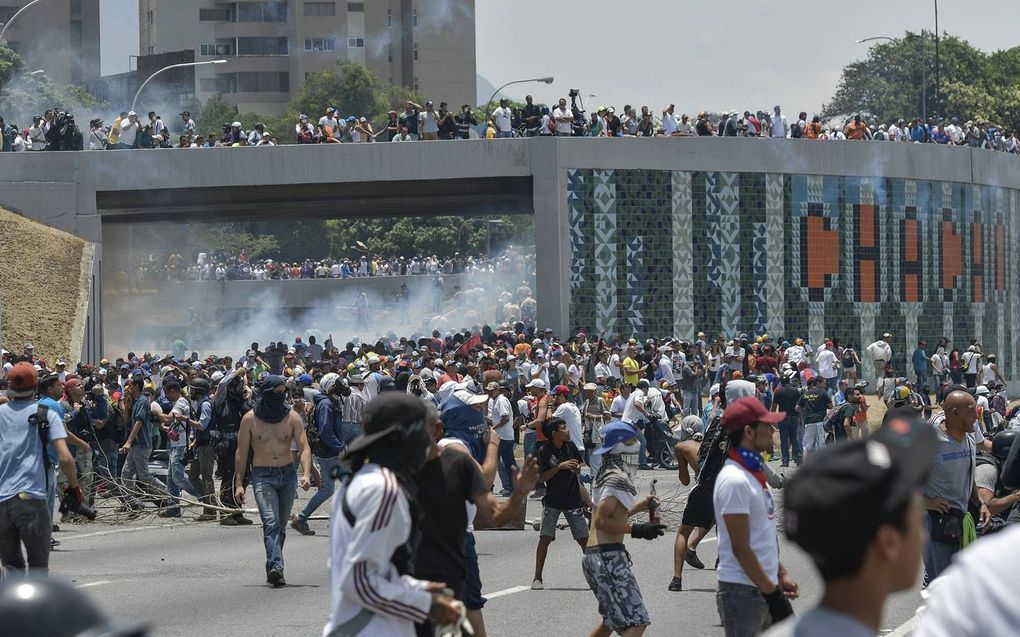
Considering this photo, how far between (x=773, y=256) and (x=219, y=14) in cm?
7752

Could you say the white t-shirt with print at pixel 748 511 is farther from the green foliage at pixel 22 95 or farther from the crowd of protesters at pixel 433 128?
the green foliage at pixel 22 95

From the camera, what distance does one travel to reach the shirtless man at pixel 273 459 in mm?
12070

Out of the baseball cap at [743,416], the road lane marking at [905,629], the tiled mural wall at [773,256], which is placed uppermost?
the tiled mural wall at [773,256]

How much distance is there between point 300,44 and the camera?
111m

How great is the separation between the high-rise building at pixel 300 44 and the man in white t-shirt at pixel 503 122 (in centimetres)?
6987

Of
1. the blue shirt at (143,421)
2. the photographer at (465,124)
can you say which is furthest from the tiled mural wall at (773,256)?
the blue shirt at (143,421)

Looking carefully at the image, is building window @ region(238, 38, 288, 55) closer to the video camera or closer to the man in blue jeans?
the video camera

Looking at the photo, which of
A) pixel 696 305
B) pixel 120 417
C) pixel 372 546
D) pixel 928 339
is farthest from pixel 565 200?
pixel 372 546

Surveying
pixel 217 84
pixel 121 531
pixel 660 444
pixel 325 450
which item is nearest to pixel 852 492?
pixel 325 450

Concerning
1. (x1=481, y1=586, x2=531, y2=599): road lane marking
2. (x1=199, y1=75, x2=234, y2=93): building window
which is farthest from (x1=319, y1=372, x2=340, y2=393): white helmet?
(x1=199, y1=75, x2=234, y2=93): building window

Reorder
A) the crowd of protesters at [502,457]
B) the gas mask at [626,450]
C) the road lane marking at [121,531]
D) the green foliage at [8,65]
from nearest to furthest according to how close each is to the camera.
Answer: the crowd of protesters at [502,457], the gas mask at [626,450], the road lane marking at [121,531], the green foliage at [8,65]

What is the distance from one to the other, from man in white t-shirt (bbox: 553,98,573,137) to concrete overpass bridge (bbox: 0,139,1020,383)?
40cm

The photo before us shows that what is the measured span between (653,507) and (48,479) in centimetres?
382

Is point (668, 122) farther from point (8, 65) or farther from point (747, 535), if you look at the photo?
point (8, 65)
